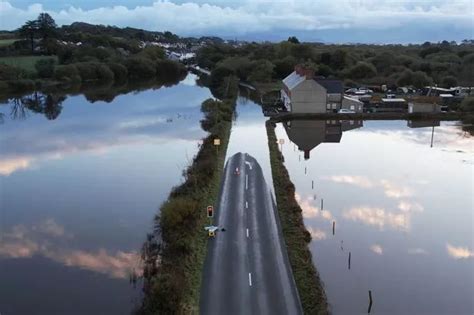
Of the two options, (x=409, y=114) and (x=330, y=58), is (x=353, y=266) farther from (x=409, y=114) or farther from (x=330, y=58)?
(x=330, y=58)

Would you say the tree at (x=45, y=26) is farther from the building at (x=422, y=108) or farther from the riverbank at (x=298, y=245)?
the riverbank at (x=298, y=245)

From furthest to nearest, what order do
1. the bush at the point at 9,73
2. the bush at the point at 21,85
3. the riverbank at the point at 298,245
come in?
the bush at the point at 9,73, the bush at the point at 21,85, the riverbank at the point at 298,245

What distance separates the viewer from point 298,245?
38.9ft

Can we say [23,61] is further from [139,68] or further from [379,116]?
[379,116]

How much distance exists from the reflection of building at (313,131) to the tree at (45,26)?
4987 centimetres

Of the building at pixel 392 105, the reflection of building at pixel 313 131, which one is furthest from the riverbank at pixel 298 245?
the building at pixel 392 105

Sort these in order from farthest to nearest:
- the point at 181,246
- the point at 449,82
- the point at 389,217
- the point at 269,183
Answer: the point at 449,82 < the point at 269,183 < the point at 389,217 < the point at 181,246

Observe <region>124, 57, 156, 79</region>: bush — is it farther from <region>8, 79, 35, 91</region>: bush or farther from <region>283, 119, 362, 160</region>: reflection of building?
<region>283, 119, 362, 160</region>: reflection of building

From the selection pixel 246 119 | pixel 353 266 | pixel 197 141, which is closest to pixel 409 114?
pixel 246 119

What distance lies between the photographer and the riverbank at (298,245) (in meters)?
9.48

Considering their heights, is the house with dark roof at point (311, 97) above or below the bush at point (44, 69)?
below

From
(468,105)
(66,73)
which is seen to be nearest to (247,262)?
(468,105)

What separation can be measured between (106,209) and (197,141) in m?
10.1

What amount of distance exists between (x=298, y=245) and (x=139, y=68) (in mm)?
53142
